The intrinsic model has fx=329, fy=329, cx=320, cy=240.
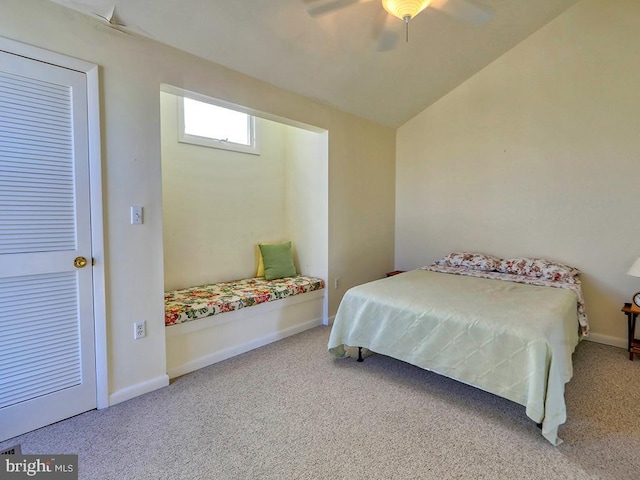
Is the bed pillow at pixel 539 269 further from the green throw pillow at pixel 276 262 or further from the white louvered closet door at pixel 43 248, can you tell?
the white louvered closet door at pixel 43 248

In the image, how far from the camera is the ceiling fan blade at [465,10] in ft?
8.37

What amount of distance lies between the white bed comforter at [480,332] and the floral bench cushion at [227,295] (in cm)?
78

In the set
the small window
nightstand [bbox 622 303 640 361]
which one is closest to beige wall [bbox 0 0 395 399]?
the small window

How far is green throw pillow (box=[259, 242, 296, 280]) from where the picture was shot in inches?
145

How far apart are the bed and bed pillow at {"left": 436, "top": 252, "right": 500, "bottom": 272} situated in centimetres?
32

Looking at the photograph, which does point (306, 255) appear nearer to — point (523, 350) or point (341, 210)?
point (341, 210)

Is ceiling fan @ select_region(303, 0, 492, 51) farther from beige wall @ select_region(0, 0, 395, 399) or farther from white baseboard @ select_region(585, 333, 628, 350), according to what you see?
white baseboard @ select_region(585, 333, 628, 350)

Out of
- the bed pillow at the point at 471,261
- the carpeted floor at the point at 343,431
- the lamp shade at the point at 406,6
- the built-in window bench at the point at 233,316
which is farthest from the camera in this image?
the bed pillow at the point at 471,261

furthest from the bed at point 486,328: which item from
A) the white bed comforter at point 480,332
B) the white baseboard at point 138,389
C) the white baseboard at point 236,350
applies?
the white baseboard at point 138,389

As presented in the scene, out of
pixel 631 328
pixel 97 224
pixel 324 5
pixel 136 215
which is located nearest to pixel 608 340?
pixel 631 328

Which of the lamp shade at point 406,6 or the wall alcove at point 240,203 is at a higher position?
the lamp shade at point 406,6

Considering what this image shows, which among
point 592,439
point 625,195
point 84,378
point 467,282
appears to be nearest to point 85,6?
point 84,378

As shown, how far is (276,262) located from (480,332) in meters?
2.27

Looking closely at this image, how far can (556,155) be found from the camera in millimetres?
3324
